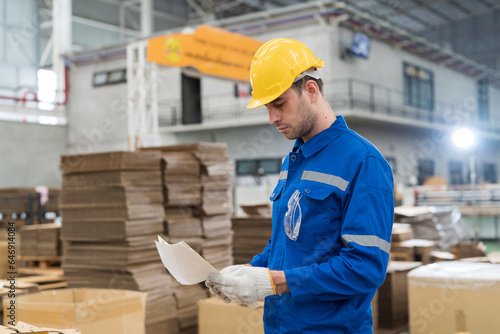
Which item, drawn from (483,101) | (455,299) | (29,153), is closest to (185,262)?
(455,299)

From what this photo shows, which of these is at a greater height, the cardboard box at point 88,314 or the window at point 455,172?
the window at point 455,172

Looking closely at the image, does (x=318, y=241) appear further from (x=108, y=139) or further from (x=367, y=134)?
(x=108, y=139)

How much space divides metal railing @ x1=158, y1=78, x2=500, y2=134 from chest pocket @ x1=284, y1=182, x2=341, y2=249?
15.5 meters

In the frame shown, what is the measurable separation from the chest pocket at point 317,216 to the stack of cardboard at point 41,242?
216 inches

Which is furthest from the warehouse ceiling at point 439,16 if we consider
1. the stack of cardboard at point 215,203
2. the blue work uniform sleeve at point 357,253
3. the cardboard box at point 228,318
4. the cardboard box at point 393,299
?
the blue work uniform sleeve at point 357,253

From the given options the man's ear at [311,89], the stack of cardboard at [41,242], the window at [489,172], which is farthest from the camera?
the window at [489,172]

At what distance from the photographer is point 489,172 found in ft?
97.7

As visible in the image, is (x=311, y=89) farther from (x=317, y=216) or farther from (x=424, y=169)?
(x=424, y=169)

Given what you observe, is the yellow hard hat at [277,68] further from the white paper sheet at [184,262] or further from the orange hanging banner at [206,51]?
the orange hanging banner at [206,51]

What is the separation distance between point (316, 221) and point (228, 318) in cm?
282

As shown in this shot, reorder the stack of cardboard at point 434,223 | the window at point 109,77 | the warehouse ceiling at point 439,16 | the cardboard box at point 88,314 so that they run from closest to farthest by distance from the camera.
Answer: the cardboard box at point 88,314 → the stack of cardboard at point 434,223 → the window at point 109,77 → the warehouse ceiling at point 439,16

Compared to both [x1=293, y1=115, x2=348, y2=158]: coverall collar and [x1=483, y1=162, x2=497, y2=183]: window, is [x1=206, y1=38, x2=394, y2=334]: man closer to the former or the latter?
[x1=293, y1=115, x2=348, y2=158]: coverall collar

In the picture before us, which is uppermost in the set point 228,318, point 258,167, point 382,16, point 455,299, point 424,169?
point 382,16

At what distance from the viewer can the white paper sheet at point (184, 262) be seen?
2.18m
